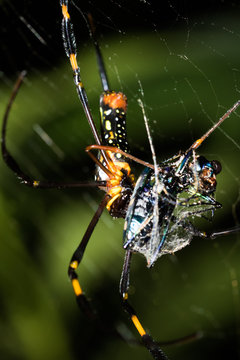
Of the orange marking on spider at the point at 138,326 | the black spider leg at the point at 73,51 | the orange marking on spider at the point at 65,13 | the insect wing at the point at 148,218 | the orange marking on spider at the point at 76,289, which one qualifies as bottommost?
the orange marking on spider at the point at 138,326

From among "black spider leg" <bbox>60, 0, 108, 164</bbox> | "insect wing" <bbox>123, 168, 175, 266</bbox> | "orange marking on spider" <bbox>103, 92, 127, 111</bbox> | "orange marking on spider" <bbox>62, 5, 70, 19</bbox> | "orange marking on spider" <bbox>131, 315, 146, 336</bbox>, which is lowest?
"orange marking on spider" <bbox>131, 315, 146, 336</bbox>

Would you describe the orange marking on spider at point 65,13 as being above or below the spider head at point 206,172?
above

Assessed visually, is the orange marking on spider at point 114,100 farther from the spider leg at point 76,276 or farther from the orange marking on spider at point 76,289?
the orange marking on spider at point 76,289

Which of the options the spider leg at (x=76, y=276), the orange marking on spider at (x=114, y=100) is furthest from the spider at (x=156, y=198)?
the orange marking on spider at (x=114, y=100)

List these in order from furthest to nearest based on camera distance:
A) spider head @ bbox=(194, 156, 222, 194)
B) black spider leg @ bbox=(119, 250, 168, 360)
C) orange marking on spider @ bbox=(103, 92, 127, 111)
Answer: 1. orange marking on spider @ bbox=(103, 92, 127, 111)
2. black spider leg @ bbox=(119, 250, 168, 360)
3. spider head @ bbox=(194, 156, 222, 194)

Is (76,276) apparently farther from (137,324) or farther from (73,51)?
(73,51)

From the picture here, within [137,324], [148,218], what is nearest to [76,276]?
[137,324]

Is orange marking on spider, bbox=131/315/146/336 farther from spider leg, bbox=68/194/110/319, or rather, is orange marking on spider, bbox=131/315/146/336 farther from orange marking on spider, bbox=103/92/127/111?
orange marking on spider, bbox=103/92/127/111

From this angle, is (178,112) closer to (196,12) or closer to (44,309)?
(196,12)

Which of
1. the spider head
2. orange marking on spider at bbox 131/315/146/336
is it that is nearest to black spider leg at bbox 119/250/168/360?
orange marking on spider at bbox 131/315/146/336
